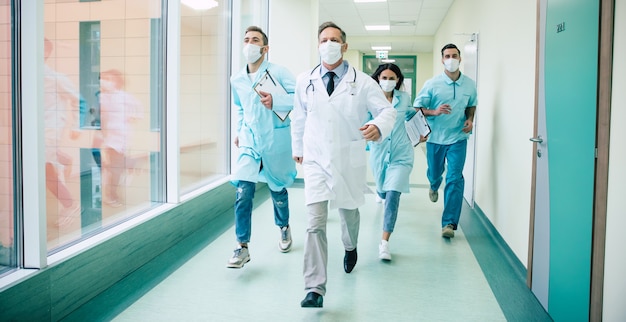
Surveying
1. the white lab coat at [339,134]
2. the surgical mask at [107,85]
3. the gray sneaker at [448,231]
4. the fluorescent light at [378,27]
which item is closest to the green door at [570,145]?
the white lab coat at [339,134]

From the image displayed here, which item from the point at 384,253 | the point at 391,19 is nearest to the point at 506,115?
the point at 384,253

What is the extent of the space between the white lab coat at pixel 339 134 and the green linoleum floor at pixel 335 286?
502 mm

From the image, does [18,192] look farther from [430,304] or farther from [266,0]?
[266,0]

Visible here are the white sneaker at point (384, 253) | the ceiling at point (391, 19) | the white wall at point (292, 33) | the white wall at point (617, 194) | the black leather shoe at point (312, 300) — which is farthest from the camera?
the ceiling at point (391, 19)

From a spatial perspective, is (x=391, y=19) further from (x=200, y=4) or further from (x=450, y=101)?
(x=450, y=101)

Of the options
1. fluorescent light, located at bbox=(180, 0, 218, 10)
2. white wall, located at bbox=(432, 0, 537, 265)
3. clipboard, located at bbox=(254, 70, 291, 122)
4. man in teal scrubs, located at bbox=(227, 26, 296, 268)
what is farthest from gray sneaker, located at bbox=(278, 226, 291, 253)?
fluorescent light, located at bbox=(180, 0, 218, 10)

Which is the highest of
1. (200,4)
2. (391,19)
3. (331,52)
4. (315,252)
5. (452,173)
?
(391,19)

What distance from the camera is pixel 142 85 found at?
3273mm

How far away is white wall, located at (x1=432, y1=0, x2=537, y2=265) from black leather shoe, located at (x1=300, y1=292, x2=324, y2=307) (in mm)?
1244

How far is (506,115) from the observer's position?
3.40 m

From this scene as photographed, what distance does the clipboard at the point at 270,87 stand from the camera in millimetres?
2832

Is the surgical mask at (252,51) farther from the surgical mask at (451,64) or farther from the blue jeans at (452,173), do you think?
the blue jeans at (452,173)

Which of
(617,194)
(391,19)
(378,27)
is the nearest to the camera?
(617,194)

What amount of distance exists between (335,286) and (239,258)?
578mm
